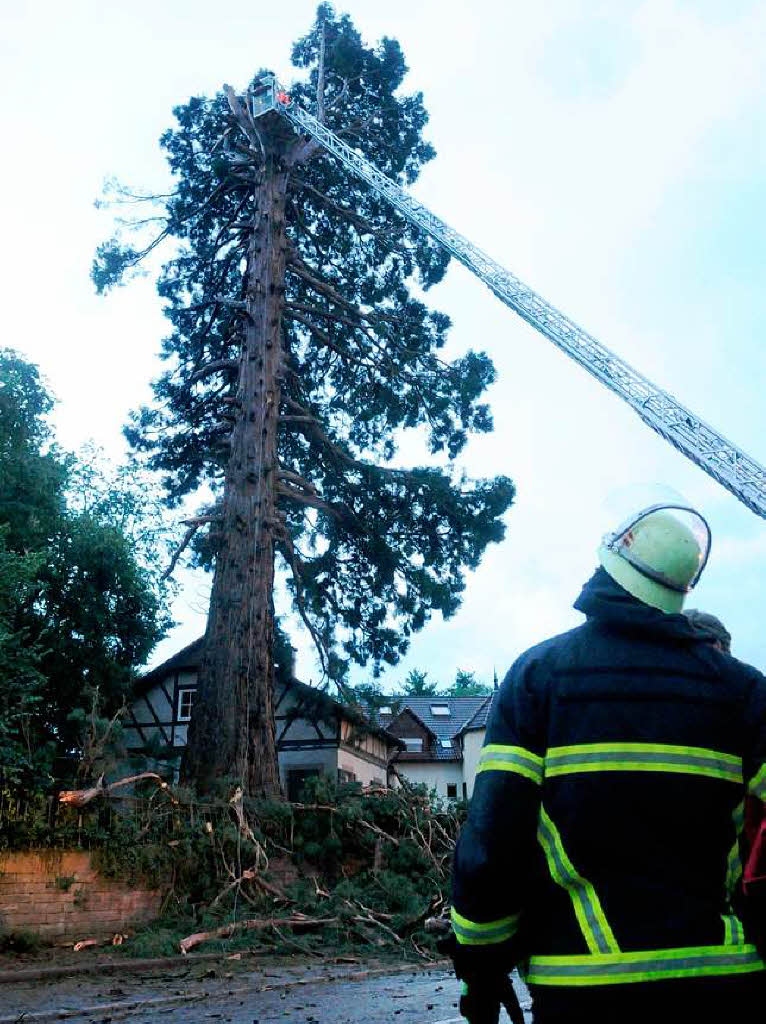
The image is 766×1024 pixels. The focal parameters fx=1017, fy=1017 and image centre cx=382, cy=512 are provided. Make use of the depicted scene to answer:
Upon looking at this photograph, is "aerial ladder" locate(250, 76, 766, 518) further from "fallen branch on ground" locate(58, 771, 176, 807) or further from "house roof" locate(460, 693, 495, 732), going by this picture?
"house roof" locate(460, 693, 495, 732)

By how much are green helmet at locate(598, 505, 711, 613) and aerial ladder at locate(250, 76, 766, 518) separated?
31.7 feet

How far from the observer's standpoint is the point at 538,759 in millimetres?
1803

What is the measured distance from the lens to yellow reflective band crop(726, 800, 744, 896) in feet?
5.71

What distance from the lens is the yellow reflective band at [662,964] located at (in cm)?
161

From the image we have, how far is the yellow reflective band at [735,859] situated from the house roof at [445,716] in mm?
41758

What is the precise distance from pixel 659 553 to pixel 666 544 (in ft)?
0.08

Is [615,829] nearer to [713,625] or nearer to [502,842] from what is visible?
[502,842]

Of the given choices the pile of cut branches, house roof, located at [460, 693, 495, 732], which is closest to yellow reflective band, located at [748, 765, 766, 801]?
the pile of cut branches

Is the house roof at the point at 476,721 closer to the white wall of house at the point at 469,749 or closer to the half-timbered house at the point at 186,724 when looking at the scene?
the white wall of house at the point at 469,749

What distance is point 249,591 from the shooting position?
14.3 metres

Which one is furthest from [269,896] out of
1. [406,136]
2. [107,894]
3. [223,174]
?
[406,136]

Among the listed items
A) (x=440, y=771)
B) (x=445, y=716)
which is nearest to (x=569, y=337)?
(x=440, y=771)

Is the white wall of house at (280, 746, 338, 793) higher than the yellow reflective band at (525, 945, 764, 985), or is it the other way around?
the white wall of house at (280, 746, 338, 793)

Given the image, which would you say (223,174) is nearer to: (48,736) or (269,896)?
(48,736)
